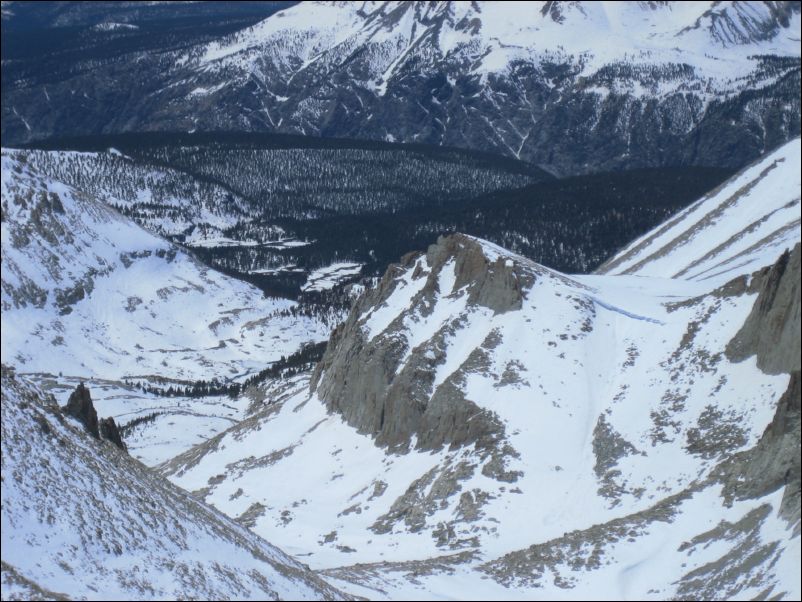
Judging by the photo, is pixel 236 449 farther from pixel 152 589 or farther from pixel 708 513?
pixel 152 589

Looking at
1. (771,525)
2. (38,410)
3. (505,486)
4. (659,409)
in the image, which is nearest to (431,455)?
(505,486)

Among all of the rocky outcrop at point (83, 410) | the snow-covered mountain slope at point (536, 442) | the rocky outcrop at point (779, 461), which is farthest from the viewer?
the snow-covered mountain slope at point (536, 442)

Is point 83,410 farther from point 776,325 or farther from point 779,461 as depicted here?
point 776,325

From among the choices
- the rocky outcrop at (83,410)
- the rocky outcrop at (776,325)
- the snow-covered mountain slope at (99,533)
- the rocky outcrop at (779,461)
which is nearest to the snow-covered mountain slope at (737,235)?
the rocky outcrop at (776,325)

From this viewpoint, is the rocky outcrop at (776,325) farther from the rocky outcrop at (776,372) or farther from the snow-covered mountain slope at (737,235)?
the snow-covered mountain slope at (737,235)

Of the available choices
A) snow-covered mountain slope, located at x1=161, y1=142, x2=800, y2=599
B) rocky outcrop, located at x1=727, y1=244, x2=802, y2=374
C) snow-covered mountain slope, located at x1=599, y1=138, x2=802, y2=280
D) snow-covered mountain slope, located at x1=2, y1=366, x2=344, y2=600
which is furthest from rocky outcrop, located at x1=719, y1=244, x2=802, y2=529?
snow-covered mountain slope, located at x1=599, y1=138, x2=802, y2=280
